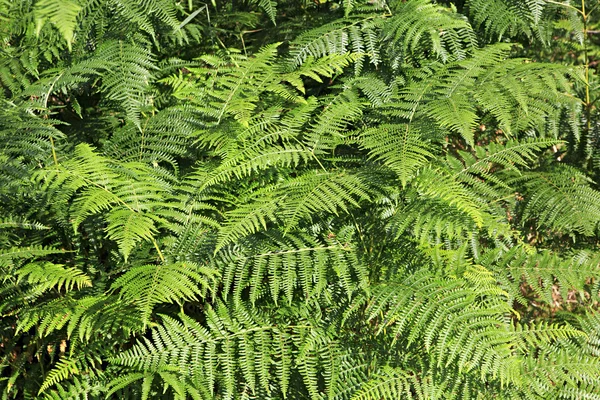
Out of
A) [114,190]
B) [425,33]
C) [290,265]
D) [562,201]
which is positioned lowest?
[562,201]

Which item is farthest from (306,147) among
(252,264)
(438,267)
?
(438,267)

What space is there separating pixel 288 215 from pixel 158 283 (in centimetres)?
50

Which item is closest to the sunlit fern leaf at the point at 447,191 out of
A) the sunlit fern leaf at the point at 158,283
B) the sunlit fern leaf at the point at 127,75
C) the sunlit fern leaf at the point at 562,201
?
the sunlit fern leaf at the point at 562,201

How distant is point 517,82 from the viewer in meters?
2.52

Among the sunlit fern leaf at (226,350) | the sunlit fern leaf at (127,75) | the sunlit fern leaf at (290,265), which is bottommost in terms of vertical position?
the sunlit fern leaf at (226,350)

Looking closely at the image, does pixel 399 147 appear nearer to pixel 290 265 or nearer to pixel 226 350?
pixel 290 265

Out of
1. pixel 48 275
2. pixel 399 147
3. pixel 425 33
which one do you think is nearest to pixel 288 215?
pixel 399 147

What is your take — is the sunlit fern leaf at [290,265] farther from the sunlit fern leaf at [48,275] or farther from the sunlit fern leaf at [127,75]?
the sunlit fern leaf at [127,75]

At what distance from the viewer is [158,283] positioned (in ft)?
6.97

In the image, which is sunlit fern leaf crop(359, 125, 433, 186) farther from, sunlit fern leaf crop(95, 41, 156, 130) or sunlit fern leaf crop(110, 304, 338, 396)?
sunlit fern leaf crop(95, 41, 156, 130)

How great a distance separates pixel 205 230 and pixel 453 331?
3.28 feet

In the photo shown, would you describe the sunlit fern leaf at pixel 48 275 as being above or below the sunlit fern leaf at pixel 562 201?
above

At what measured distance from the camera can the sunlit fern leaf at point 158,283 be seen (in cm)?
205

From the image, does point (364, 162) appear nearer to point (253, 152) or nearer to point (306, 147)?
point (306, 147)
